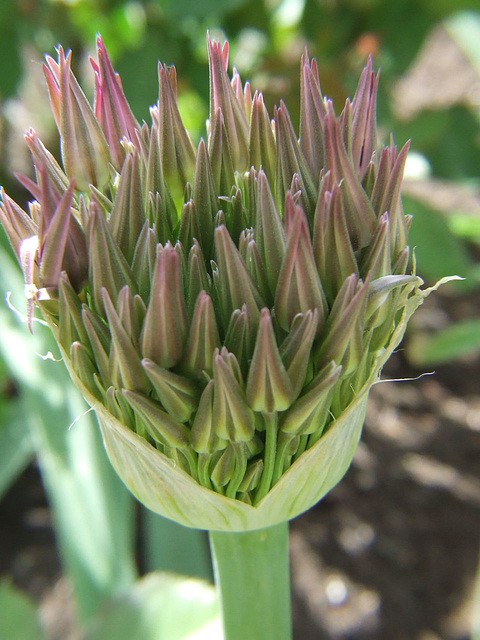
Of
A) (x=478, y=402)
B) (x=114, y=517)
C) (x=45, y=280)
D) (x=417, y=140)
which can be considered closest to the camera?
(x=45, y=280)

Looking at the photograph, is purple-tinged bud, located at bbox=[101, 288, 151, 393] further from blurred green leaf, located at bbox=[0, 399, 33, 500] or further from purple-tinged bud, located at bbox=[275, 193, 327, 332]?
blurred green leaf, located at bbox=[0, 399, 33, 500]

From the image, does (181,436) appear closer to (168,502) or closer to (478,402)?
(168,502)

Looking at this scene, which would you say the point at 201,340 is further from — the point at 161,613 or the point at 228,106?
the point at 161,613

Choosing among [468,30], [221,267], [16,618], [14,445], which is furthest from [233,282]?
[468,30]

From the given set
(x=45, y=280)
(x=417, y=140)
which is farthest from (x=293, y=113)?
(x=45, y=280)

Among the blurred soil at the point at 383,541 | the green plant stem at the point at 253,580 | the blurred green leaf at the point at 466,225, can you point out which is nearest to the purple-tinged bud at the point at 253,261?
the green plant stem at the point at 253,580

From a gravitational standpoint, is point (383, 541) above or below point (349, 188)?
below
